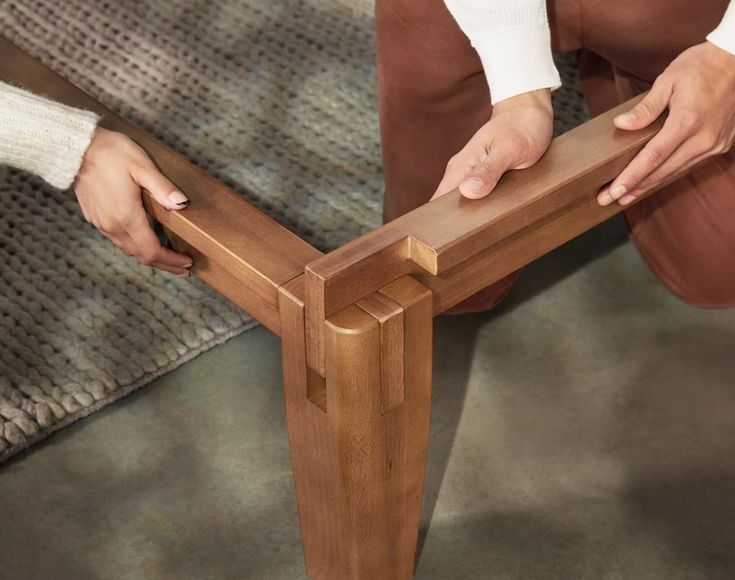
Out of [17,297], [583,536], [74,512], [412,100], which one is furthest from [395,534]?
[17,297]

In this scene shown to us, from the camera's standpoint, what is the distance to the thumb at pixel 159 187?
88 centimetres

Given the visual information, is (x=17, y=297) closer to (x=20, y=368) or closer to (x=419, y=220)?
(x=20, y=368)

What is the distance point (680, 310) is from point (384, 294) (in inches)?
25.6

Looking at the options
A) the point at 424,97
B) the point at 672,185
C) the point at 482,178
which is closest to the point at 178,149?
the point at 424,97

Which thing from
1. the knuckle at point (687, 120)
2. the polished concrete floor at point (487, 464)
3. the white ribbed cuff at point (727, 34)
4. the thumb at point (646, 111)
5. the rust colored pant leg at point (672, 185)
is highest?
the white ribbed cuff at point (727, 34)

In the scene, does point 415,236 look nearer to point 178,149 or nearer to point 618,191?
point 618,191

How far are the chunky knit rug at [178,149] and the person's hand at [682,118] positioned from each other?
0.53m

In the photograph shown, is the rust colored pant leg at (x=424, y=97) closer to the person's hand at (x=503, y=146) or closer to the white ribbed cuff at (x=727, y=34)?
the person's hand at (x=503, y=146)

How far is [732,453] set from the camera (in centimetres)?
114

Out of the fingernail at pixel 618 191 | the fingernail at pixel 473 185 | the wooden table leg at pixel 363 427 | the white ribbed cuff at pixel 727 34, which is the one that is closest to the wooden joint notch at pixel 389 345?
the wooden table leg at pixel 363 427

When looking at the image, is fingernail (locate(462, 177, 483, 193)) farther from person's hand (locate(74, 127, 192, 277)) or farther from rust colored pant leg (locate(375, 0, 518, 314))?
rust colored pant leg (locate(375, 0, 518, 314))

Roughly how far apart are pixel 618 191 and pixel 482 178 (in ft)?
0.45

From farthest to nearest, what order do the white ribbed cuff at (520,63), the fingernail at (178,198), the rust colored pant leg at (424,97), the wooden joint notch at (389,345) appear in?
1. the rust colored pant leg at (424,97)
2. the white ribbed cuff at (520,63)
3. the fingernail at (178,198)
4. the wooden joint notch at (389,345)

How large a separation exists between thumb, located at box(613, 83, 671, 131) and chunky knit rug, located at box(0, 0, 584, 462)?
1.78ft
